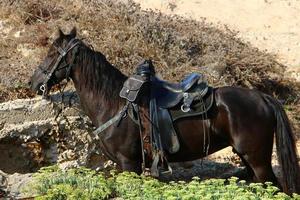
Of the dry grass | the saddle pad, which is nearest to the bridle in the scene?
the saddle pad

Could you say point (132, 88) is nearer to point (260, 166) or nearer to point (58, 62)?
point (58, 62)

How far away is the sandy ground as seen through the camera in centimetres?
1654

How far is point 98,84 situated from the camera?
7012 mm

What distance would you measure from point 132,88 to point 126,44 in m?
3.61

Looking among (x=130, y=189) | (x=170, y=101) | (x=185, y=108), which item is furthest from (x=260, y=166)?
(x=130, y=189)

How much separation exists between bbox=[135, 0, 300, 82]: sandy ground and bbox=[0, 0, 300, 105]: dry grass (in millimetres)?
3770

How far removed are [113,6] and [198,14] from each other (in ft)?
24.8

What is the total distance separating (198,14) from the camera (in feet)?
61.2

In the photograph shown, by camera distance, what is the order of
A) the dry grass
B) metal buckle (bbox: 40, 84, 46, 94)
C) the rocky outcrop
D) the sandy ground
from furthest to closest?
the sandy ground < the dry grass < the rocky outcrop < metal buckle (bbox: 40, 84, 46, 94)

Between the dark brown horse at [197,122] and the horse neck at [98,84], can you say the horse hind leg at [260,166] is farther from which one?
the horse neck at [98,84]

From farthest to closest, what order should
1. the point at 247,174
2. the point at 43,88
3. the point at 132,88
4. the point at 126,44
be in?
the point at 126,44, the point at 247,174, the point at 43,88, the point at 132,88

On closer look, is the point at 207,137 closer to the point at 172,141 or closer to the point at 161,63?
the point at 172,141

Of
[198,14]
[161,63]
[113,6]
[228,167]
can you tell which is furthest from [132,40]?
[198,14]

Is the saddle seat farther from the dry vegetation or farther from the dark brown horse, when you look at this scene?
the dry vegetation
